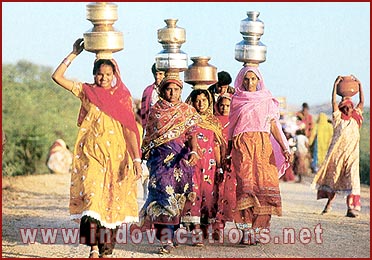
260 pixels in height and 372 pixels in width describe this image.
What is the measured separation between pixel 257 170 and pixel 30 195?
8.76m

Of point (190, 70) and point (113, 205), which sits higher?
point (190, 70)

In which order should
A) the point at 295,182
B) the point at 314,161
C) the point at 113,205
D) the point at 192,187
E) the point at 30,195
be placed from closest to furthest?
the point at 113,205 < the point at 192,187 < the point at 30,195 < the point at 295,182 < the point at 314,161

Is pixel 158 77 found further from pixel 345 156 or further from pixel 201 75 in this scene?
pixel 345 156

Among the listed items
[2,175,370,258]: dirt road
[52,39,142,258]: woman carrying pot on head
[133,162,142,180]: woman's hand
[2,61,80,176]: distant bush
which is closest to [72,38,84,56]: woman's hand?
[52,39,142,258]: woman carrying pot on head

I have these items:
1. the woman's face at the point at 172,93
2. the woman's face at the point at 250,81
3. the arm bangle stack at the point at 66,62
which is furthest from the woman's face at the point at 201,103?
the arm bangle stack at the point at 66,62

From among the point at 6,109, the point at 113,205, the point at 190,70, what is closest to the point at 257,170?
the point at 190,70

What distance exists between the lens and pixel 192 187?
13938mm

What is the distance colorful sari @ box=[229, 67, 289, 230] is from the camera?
1409 centimetres

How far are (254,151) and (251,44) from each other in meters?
1.37

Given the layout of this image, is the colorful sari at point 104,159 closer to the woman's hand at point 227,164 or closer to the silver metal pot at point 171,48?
the silver metal pot at point 171,48

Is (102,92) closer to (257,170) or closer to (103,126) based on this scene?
(103,126)

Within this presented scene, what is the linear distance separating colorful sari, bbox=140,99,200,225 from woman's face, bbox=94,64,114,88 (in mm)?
1435

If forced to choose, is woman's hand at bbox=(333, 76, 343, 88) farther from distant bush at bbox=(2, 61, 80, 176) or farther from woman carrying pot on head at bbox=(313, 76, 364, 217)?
distant bush at bbox=(2, 61, 80, 176)

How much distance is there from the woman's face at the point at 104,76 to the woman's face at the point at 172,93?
1.48 meters
